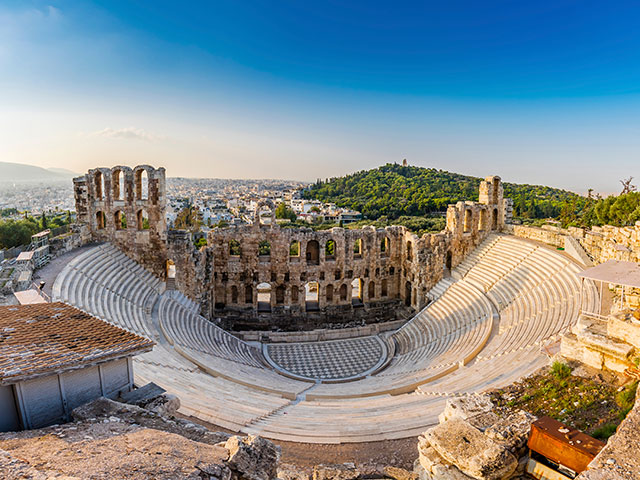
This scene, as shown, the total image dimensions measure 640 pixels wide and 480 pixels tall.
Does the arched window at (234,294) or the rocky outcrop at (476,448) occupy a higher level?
the rocky outcrop at (476,448)

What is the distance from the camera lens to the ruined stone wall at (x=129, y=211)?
24.1 meters

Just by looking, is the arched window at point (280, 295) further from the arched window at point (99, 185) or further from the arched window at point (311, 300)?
the arched window at point (99, 185)

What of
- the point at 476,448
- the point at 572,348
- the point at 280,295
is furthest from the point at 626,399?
the point at 280,295

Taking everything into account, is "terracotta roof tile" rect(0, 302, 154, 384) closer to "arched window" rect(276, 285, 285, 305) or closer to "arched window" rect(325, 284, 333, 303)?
"arched window" rect(276, 285, 285, 305)

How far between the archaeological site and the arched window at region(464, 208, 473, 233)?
220mm

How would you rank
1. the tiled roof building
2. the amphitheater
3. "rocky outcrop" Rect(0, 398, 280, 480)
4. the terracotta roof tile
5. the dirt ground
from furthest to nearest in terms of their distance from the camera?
the amphitheater, the dirt ground, the terracotta roof tile, the tiled roof building, "rocky outcrop" Rect(0, 398, 280, 480)

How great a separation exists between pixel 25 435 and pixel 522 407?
988cm

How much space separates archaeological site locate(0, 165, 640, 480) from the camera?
6453 millimetres

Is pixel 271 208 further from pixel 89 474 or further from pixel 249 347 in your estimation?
pixel 89 474

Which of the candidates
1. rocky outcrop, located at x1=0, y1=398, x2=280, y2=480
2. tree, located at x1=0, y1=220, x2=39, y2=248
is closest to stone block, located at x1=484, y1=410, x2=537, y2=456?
rocky outcrop, located at x1=0, y1=398, x2=280, y2=480

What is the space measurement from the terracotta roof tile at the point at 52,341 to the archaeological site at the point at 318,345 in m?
0.05

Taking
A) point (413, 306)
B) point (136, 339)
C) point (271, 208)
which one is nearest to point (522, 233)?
point (413, 306)

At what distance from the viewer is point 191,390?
41.1 feet

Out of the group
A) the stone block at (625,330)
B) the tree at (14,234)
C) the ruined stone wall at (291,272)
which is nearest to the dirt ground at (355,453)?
the stone block at (625,330)
